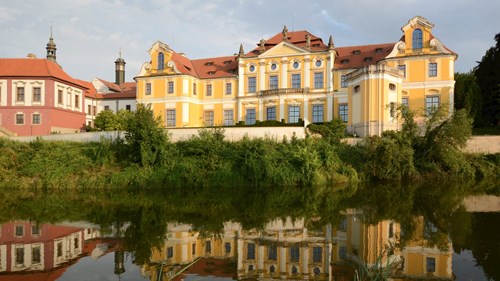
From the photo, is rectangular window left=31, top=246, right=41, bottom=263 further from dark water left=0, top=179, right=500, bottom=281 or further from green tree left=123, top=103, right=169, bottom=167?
green tree left=123, top=103, right=169, bottom=167

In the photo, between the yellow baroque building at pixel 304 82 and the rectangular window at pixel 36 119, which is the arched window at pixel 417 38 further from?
the rectangular window at pixel 36 119

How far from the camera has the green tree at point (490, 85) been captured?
33.4m

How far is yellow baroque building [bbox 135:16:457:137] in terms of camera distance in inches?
1181

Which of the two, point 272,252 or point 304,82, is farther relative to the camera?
point 304,82

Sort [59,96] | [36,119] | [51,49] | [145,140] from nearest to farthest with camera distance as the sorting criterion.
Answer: [145,140] < [36,119] < [59,96] < [51,49]

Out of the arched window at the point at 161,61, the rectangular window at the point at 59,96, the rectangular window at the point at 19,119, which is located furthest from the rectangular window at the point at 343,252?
the rectangular window at the point at 19,119

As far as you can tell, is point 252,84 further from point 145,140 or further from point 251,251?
point 251,251

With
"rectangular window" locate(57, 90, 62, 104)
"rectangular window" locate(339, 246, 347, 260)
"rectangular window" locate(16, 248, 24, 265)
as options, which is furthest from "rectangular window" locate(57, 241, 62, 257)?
"rectangular window" locate(57, 90, 62, 104)

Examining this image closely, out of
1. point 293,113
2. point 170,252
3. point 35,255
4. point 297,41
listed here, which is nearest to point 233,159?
point 170,252

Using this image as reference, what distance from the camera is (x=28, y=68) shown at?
120 ft

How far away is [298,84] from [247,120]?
650cm

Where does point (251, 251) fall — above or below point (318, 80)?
below

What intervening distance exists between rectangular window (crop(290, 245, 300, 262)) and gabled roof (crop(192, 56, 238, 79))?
104ft

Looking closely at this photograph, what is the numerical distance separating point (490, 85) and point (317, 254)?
34.7m
